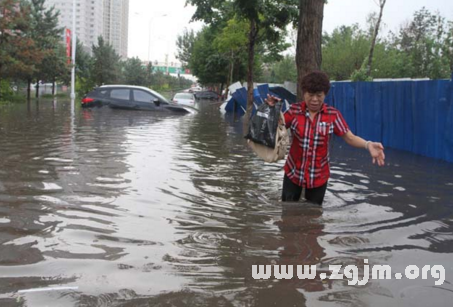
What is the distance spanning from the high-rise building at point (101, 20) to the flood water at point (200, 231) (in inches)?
3860

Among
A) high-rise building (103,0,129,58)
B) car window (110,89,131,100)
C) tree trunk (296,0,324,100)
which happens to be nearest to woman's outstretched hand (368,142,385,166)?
tree trunk (296,0,324,100)

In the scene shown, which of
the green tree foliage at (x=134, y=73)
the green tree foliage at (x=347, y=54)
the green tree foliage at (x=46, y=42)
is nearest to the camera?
the green tree foliage at (x=347, y=54)

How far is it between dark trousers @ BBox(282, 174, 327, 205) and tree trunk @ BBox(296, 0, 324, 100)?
203cm

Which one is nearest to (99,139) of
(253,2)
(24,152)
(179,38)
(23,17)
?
(24,152)

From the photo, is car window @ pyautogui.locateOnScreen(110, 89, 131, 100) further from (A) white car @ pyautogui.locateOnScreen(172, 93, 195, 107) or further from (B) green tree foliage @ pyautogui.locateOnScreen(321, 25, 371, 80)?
(B) green tree foliage @ pyautogui.locateOnScreen(321, 25, 371, 80)

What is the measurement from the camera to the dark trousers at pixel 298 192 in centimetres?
474

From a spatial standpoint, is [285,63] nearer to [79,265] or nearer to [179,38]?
[179,38]

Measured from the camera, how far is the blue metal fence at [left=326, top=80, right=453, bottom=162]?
372 inches

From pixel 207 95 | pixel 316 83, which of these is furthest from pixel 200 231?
pixel 207 95

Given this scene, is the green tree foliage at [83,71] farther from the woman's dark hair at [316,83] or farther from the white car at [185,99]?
the woman's dark hair at [316,83]

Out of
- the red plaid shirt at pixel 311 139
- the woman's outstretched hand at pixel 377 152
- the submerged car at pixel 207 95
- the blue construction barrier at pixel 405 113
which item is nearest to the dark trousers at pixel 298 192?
the red plaid shirt at pixel 311 139

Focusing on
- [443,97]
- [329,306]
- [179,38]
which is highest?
[179,38]

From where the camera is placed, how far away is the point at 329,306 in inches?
114

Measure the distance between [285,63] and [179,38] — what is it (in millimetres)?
21042
